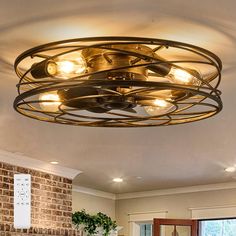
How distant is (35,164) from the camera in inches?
251

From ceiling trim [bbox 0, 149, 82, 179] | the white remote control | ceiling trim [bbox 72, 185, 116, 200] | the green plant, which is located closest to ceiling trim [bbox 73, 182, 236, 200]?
ceiling trim [bbox 72, 185, 116, 200]

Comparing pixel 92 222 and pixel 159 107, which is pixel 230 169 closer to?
pixel 92 222

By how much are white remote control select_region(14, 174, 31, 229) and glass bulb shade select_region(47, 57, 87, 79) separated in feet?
10.2

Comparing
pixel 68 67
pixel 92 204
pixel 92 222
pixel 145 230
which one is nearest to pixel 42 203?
pixel 92 222

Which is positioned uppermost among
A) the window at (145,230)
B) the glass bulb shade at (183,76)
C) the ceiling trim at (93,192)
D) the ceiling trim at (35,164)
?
the glass bulb shade at (183,76)

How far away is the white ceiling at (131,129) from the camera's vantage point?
2553 mm

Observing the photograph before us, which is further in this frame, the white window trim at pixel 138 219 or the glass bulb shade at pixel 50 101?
the white window trim at pixel 138 219

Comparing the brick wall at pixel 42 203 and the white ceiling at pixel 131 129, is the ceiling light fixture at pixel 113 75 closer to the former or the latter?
the white ceiling at pixel 131 129

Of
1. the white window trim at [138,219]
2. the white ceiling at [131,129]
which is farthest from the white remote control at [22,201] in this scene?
the white window trim at [138,219]

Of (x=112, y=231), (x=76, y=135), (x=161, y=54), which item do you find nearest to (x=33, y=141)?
(x=76, y=135)

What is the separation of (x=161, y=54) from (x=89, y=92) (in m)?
0.51

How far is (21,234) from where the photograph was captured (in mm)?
5949

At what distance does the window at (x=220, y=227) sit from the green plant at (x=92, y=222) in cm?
166

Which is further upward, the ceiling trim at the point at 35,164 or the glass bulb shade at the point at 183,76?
the glass bulb shade at the point at 183,76
